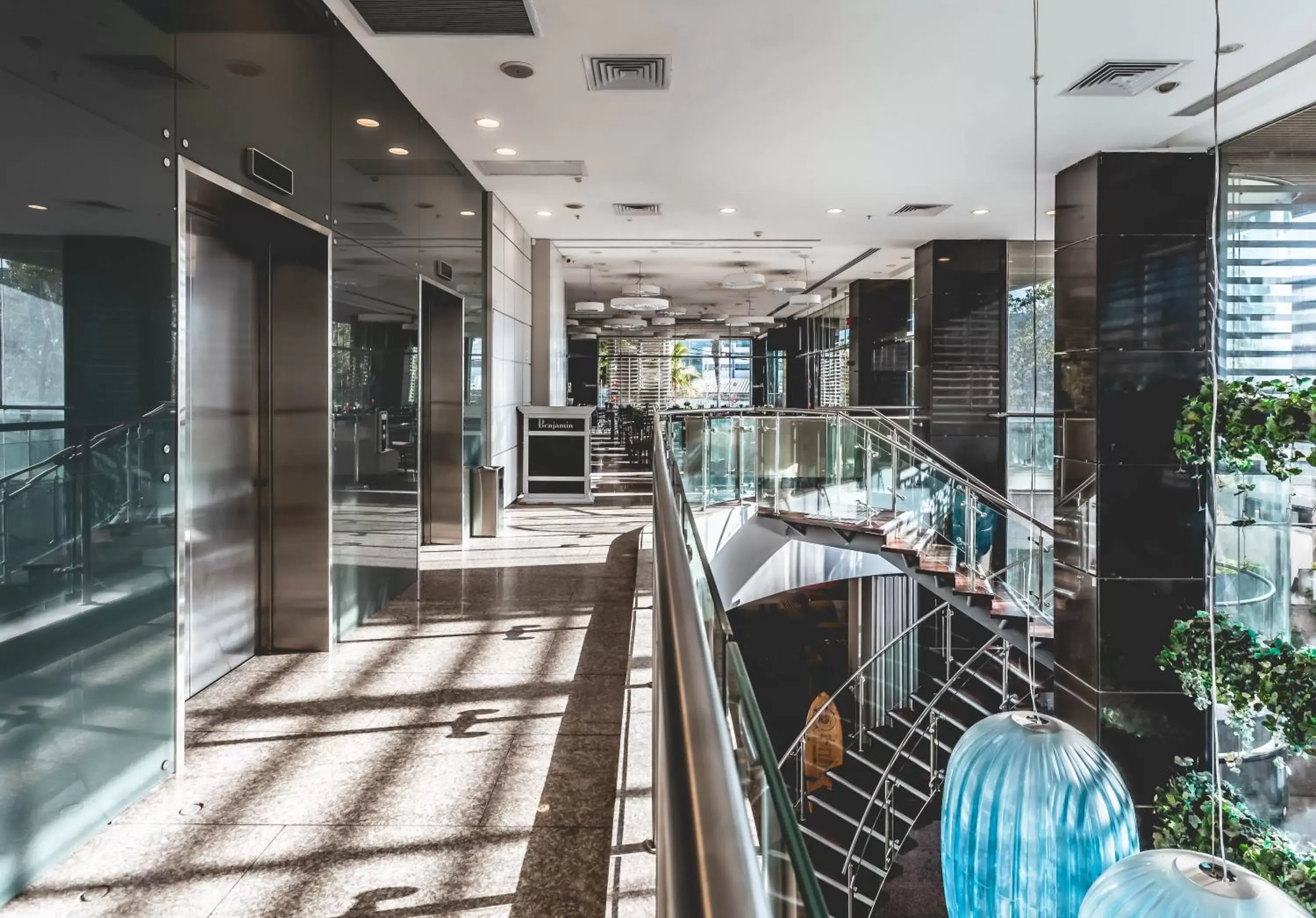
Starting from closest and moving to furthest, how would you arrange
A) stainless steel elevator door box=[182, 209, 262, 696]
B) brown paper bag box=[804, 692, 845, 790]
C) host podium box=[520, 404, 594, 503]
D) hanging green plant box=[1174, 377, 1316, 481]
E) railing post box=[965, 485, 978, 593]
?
1. stainless steel elevator door box=[182, 209, 262, 696]
2. hanging green plant box=[1174, 377, 1316, 481]
3. railing post box=[965, 485, 978, 593]
4. host podium box=[520, 404, 594, 503]
5. brown paper bag box=[804, 692, 845, 790]

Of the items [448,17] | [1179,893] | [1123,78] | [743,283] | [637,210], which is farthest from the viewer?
[743,283]

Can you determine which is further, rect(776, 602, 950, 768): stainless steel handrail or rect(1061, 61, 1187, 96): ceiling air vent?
rect(776, 602, 950, 768): stainless steel handrail

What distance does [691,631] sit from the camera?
0.69 meters

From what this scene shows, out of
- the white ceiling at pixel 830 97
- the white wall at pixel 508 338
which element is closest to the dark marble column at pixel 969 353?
the white ceiling at pixel 830 97

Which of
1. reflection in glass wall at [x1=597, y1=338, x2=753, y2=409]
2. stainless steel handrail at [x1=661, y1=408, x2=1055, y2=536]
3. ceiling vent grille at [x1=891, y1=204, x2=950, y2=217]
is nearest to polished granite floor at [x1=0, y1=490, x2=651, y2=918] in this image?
stainless steel handrail at [x1=661, y1=408, x2=1055, y2=536]

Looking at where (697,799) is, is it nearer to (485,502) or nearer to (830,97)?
(830,97)

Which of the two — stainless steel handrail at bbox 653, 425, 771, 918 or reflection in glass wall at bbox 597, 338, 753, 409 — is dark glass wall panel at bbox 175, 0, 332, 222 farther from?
reflection in glass wall at bbox 597, 338, 753, 409

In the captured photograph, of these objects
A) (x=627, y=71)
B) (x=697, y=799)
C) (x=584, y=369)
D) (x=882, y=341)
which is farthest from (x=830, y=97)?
(x=584, y=369)

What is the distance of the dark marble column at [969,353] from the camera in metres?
12.2

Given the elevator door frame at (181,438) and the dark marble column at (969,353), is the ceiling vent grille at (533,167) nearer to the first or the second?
the elevator door frame at (181,438)

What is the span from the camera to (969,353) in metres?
12.3

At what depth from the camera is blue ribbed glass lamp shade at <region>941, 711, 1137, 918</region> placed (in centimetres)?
202

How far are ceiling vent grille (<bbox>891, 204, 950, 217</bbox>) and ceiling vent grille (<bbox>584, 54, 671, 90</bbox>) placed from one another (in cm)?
505

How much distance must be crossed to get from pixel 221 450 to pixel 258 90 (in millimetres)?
1874
